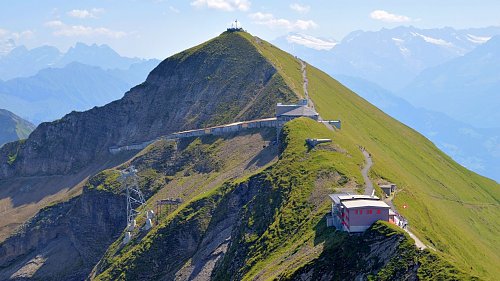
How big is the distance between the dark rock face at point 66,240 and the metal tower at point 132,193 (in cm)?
495

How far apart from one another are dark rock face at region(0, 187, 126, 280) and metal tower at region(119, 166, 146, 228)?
4947mm

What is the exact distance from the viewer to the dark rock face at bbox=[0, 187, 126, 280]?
173750 mm

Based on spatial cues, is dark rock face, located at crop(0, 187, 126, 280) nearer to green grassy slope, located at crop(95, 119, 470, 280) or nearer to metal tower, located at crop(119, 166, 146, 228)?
metal tower, located at crop(119, 166, 146, 228)

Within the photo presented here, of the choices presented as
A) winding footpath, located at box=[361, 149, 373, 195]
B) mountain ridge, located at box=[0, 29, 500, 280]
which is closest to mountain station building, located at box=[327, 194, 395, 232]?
mountain ridge, located at box=[0, 29, 500, 280]

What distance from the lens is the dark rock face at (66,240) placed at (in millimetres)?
173750

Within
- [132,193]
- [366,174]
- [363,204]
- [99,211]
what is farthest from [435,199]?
[99,211]

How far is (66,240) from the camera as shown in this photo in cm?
18875

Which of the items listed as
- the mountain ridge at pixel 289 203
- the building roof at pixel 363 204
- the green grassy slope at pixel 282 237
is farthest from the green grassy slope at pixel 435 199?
the building roof at pixel 363 204

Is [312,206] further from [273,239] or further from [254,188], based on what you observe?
[254,188]

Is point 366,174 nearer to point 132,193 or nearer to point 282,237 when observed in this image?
point 282,237

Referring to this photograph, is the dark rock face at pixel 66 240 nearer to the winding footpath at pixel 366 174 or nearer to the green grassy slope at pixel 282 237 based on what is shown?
the green grassy slope at pixel 282 237

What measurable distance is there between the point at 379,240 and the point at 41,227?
156 m

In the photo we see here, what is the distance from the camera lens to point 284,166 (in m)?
109

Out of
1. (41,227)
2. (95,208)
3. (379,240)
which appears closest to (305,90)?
(95,208)
